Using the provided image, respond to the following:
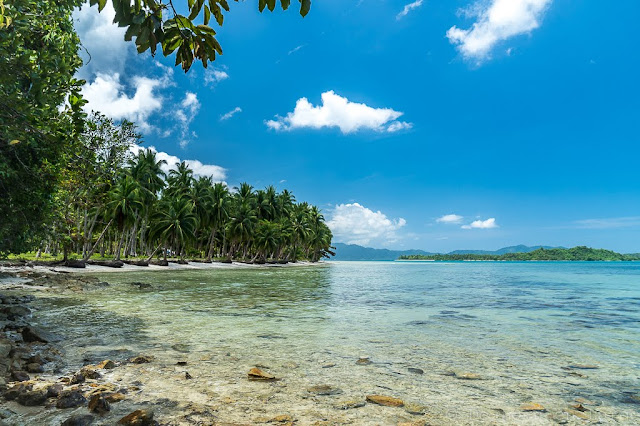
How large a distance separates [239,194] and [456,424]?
80678mm

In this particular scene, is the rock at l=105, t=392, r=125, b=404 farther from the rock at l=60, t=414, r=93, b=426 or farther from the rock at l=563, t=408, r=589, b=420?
the rock at l=563, t=408, r=589, b=420

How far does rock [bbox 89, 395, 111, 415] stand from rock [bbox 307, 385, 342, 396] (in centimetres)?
247

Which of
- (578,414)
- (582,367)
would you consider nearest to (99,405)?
(578,414)

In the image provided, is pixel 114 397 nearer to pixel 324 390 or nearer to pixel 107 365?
pixel 107 365

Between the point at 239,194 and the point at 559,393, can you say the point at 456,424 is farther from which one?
the point at 239,194

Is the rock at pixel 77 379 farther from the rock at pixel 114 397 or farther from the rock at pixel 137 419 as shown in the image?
the rock at pixel 137 419

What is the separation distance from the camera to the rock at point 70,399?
4172 millimetres

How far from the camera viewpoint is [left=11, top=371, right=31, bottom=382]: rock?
5004 mm

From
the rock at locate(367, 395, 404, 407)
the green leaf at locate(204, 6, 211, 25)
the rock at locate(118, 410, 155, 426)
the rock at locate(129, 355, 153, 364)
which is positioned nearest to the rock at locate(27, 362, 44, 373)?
the rock at locate(129, 355, 153, 364)

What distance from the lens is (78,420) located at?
3691mm

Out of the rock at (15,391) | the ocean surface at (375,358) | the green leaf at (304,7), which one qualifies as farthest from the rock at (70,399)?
the green leaf at (304,7)

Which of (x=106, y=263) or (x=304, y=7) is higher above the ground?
(x=304, y=7)

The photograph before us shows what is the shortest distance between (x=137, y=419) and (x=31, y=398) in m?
1.55

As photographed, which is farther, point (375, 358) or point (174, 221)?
point (174, 221)
